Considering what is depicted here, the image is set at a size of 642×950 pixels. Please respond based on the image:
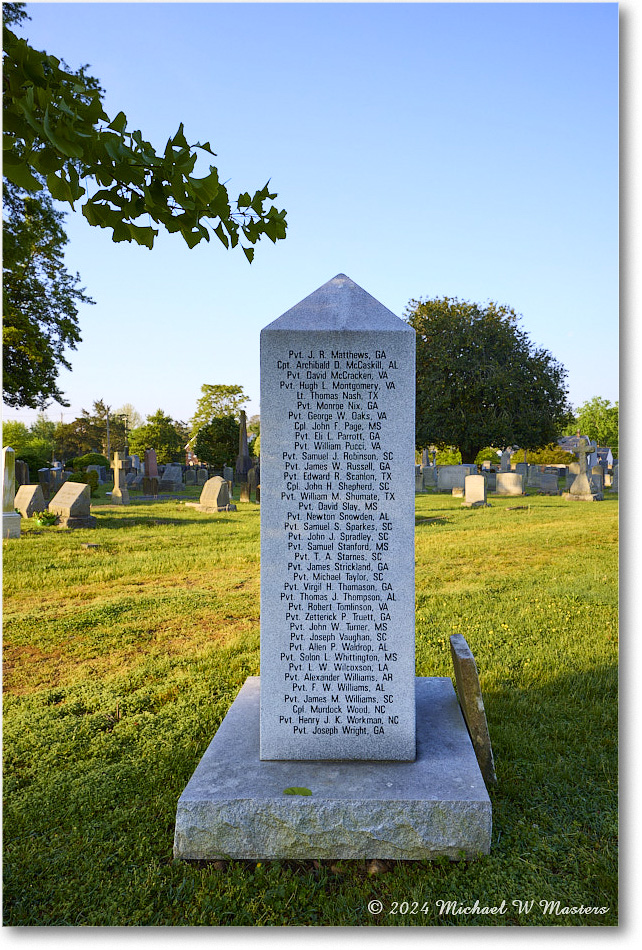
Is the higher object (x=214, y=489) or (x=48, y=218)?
(x=48, y=218)

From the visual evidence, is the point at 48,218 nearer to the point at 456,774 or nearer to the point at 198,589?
the point at 198,589

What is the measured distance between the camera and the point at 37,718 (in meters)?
4.15

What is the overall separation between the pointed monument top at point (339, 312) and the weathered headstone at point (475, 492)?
48.6 feet

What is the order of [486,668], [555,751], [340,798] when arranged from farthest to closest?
[486,668]
[555,751]
[340,798]

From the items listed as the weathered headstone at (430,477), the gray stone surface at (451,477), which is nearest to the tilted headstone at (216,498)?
the gray stone surface at (451,477)

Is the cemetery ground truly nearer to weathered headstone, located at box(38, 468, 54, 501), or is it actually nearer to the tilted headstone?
the tilted headstone

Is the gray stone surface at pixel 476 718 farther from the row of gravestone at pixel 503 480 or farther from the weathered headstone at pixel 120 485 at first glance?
the weathered headstone at pixel 120 485

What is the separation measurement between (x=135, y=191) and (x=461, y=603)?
5.64 metres

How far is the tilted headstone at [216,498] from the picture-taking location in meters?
16.5

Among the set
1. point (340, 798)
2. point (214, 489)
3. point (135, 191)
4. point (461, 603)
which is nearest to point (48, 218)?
point (214, 489)

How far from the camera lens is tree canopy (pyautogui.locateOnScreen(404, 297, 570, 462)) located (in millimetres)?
27562

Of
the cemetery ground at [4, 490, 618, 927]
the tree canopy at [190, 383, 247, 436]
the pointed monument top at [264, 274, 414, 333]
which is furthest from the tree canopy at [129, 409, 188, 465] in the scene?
the pointed monument top at [264, 274, 414, 333]

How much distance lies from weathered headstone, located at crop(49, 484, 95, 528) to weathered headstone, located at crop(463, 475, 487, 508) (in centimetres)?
1030

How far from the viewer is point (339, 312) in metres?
3.21
